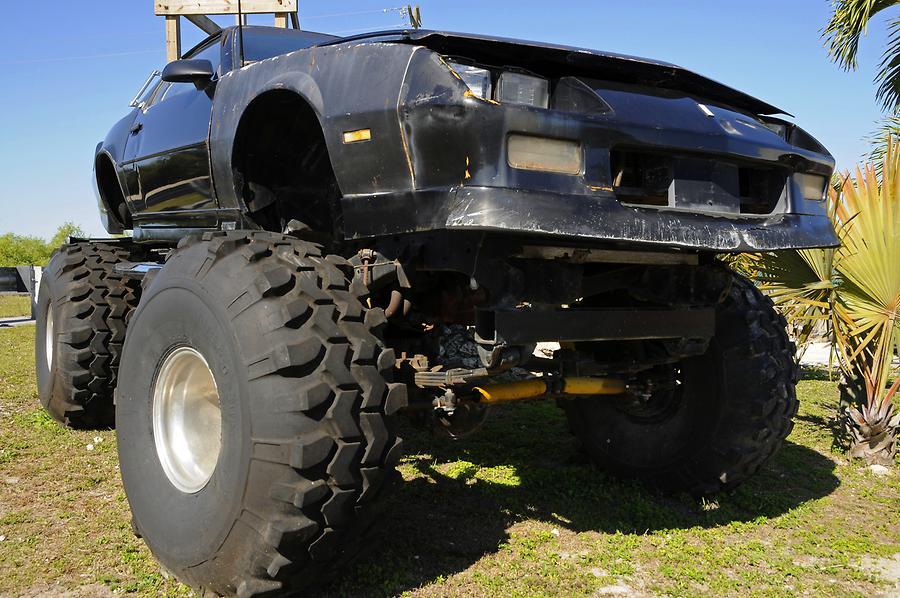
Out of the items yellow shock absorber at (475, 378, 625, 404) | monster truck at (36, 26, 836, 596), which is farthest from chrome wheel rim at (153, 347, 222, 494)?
yellow shock absorber at (475, 378, 625, 404)

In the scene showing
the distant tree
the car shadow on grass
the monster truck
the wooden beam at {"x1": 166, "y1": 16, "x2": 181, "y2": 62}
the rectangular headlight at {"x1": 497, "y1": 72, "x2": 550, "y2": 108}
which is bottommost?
the distant tree

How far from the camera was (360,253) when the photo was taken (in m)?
3.08

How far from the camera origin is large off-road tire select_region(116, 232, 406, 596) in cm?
251

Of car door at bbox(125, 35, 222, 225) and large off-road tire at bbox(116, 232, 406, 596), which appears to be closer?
large off-road tire at bbox(116, 232, 406, 596)

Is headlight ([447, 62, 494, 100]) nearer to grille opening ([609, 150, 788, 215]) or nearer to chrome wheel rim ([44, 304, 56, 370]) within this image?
grille opening ([609, 150, 788, 215])

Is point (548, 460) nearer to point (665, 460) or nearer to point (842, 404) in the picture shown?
point (665, 460)

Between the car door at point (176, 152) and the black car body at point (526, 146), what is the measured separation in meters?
0.30

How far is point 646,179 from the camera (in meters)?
2.90

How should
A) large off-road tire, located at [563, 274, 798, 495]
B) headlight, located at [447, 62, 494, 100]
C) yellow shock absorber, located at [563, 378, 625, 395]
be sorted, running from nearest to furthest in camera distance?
headlight, located at [447, 62, 494, 100], yellow shock absorber, located at [563, 378, 625, 395], large off-road tire, located at [563, 274, 798, 495]

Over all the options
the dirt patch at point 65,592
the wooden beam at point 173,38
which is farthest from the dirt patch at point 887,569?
the wooden beam at point 173,38

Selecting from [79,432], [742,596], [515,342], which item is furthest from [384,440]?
[79,432]

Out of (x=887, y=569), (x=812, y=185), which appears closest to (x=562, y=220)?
(x=812, y=185)

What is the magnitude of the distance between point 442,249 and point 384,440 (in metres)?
0.71

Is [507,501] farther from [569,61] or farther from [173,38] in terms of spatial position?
[173,38]
